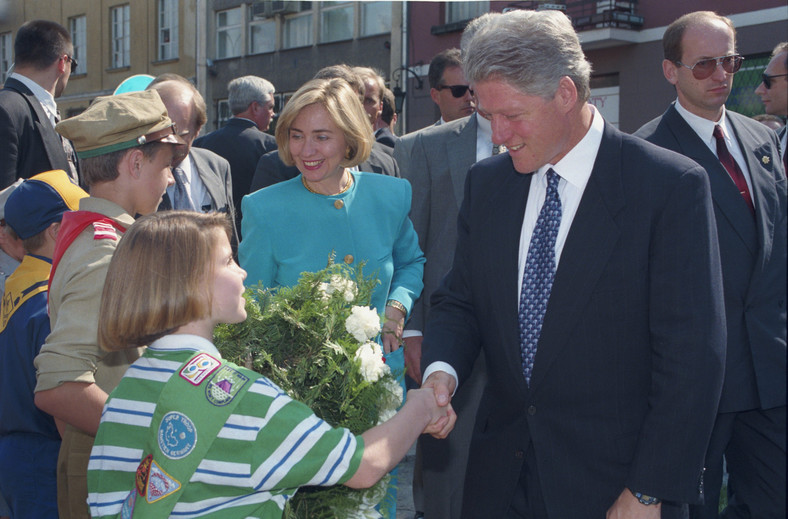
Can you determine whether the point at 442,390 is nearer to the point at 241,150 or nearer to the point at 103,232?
the point at 103,232

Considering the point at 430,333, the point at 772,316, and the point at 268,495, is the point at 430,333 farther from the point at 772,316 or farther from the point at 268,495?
the point at 772,316

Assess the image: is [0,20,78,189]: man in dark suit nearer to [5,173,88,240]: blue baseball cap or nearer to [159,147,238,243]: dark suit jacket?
[159,147,238,243]: dark suit jacket

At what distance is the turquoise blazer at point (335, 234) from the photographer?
3539mm

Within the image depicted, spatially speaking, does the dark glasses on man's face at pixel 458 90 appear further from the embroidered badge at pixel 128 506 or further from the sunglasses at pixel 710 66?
the embroidered badge at pixel 128 506

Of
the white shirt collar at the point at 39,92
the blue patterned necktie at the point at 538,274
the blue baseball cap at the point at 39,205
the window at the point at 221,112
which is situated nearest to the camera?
the blue patterned necktie at the point at 538,274

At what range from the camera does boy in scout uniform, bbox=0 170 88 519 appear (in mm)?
2926

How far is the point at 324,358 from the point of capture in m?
2.37

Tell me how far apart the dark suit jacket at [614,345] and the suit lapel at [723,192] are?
1286 mm

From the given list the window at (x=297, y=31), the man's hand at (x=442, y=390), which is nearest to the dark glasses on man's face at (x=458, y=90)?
the man's hand at (x=442, y=390)

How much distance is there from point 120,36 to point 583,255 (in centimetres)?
511

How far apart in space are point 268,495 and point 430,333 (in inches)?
37.1

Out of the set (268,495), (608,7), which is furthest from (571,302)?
(608,7)

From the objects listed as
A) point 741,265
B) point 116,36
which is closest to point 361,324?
point 741,265

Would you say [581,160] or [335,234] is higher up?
[581,160]
